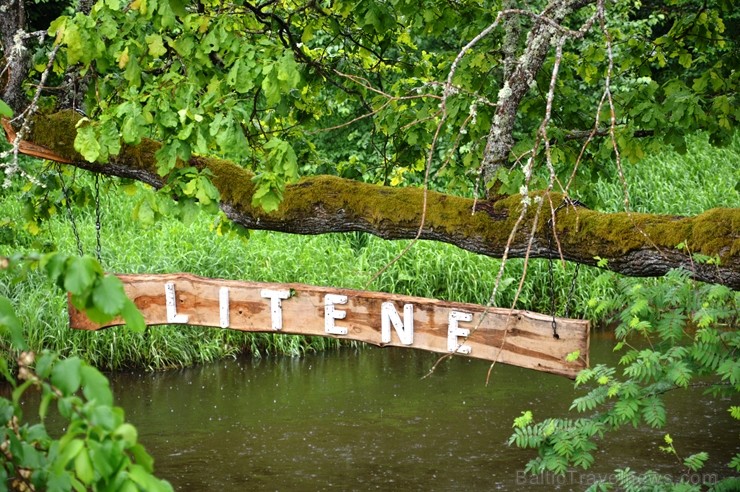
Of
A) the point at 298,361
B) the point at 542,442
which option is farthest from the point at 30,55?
the point at 298,361

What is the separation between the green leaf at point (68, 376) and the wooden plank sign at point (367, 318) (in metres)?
1.96

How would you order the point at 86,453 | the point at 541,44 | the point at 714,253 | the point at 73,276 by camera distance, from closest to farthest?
the point at 86,453, the point at 73,276, the point at 714,253, the point at 541,44

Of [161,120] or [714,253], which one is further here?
[161,120]

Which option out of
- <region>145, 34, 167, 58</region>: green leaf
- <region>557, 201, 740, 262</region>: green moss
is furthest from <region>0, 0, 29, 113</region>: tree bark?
<region>557, 201, 740, 262</region>: green moss

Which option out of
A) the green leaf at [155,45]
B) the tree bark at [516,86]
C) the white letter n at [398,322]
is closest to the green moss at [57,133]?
the green leaf at [155,45]

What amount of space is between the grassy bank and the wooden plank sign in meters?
4.53

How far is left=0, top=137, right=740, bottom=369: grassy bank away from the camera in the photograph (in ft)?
30.2

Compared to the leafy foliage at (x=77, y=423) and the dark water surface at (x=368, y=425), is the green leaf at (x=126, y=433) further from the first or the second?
the dark water surface at (x=368, y=425)

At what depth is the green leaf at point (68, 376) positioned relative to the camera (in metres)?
1.89

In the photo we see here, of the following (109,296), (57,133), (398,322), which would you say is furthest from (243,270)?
(109,296)

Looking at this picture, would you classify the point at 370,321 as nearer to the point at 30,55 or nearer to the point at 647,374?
the point at 647,374

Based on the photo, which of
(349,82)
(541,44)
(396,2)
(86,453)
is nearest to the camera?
(86,453)

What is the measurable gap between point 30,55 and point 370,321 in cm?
226

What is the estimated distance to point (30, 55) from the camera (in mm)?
5004
